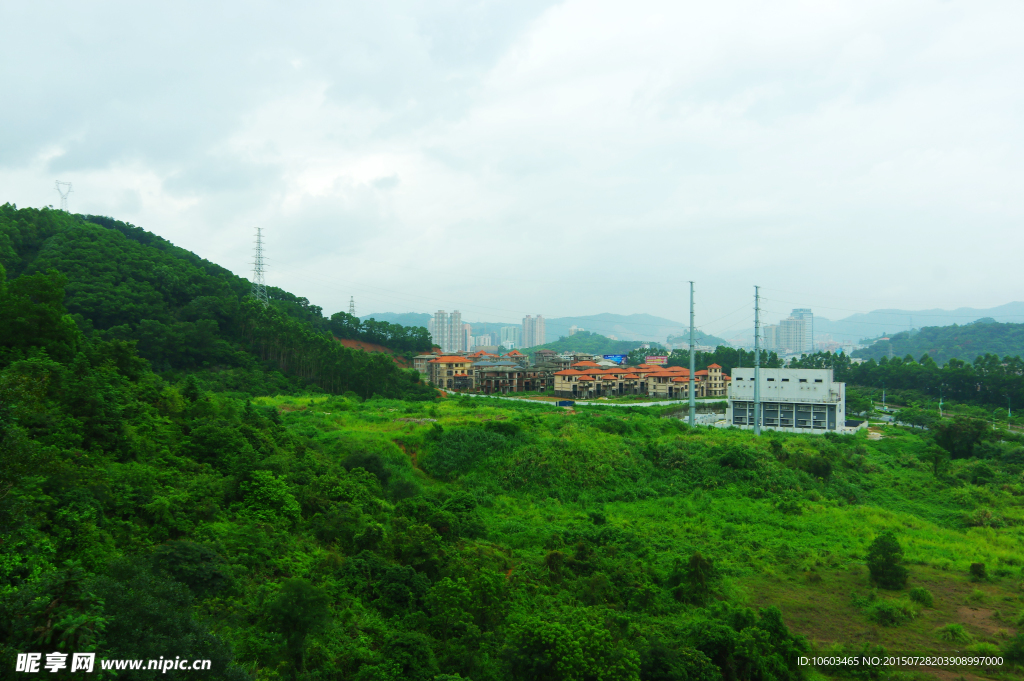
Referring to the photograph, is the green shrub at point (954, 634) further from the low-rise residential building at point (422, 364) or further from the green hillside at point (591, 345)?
the green hillside at point (591, 345)

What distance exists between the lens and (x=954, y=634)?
43.2 ft

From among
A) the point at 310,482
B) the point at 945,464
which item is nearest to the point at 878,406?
the point at 945,464

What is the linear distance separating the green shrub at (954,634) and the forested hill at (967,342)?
110 metres

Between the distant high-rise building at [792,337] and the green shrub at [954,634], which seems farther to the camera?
the distant high-rise building at [792,337]

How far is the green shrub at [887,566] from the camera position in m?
15.6

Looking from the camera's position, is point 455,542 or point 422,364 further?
point 422,364

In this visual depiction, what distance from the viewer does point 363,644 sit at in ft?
32.9

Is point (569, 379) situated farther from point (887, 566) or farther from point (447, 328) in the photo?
point (447, 328)

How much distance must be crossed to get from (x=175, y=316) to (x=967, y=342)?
13387 centimetres

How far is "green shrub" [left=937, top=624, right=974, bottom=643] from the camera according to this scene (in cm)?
1303

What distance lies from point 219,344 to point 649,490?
3408 cm

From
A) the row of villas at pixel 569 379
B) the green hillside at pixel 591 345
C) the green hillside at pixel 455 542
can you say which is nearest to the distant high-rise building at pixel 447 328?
the green hillside at pixel 591 345

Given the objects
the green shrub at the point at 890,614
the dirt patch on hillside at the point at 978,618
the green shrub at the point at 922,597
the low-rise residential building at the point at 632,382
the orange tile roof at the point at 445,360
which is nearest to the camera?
the dirt patch on hillside at the point at 978,618

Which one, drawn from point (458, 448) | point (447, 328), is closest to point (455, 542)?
point (458, 448)
